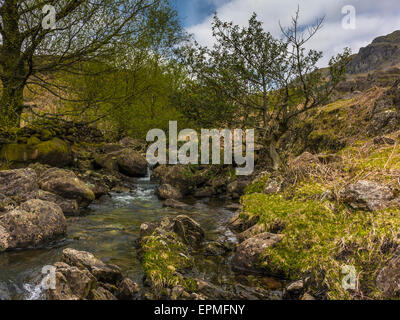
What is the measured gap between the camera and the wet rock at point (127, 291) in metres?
3.95

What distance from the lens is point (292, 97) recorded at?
10773 millimetres

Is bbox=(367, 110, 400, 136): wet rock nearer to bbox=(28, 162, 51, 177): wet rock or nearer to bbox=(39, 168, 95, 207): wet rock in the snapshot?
bbox=(39, 168, 95, 207): wet rock

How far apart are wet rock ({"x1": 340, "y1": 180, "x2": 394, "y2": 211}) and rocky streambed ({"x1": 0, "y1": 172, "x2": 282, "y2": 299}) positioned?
205cm

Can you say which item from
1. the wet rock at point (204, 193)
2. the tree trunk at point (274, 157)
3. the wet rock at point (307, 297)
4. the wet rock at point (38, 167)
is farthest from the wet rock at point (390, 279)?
the wet rock at point (38, 167)

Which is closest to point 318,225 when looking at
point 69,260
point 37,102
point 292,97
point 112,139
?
point 69,260

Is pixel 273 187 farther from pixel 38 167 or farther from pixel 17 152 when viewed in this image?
pixel 17 152

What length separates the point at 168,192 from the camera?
11.8 meters

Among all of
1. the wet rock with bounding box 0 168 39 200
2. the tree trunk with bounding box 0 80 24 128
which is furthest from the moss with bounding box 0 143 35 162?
the wet rock with bounding box 0 168 39 200

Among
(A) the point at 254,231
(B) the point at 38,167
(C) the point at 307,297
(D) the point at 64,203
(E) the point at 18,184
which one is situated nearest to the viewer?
(C) the point at 307,297

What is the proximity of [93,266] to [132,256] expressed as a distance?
1.30 m

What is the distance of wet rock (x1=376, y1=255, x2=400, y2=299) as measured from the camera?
310 centimetres

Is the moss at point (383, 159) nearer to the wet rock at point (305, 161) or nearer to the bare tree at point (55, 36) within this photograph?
the wet rock at point (305, 161)

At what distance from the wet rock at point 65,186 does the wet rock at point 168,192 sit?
3081mm

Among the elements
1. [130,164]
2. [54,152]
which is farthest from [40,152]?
[130,164]
